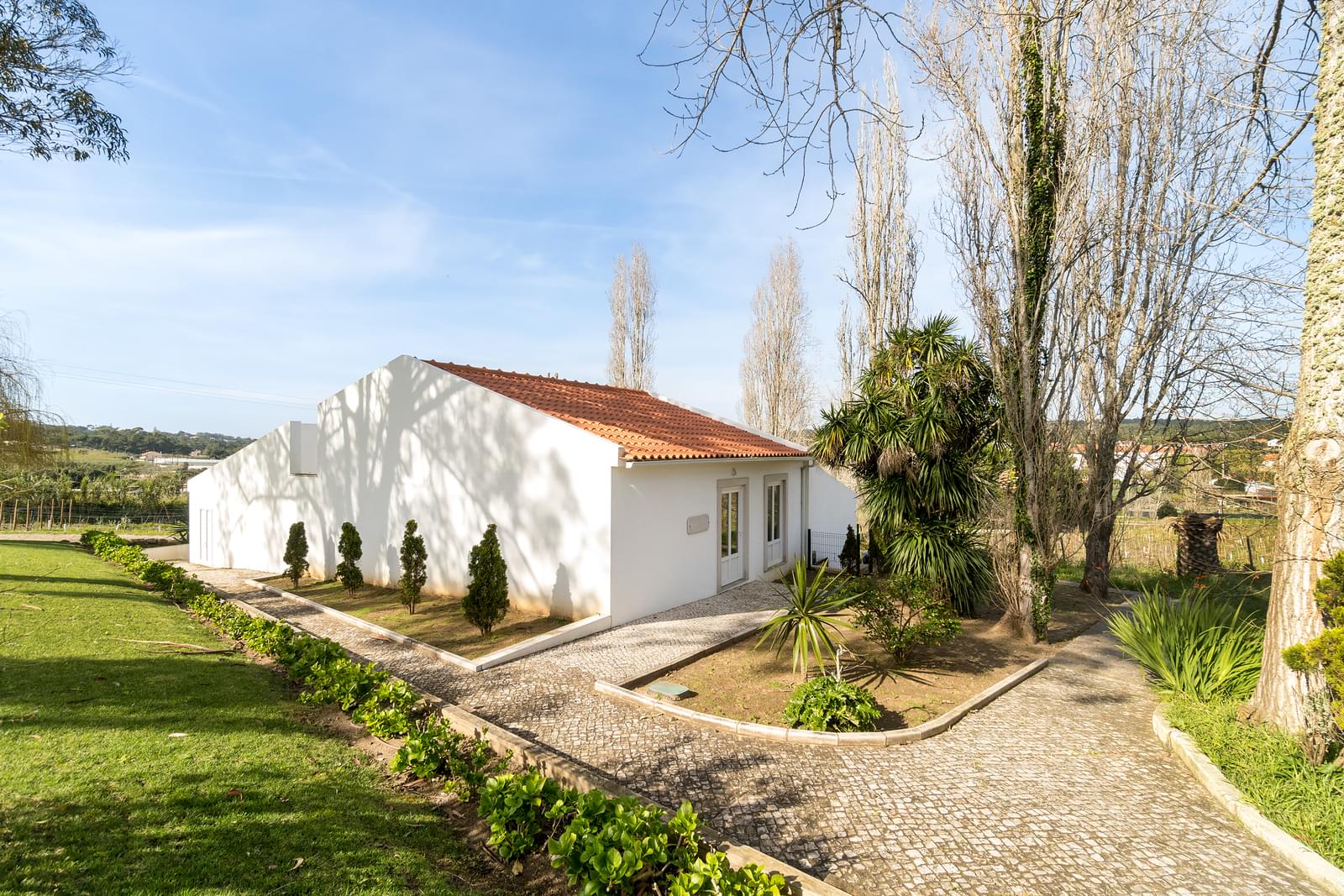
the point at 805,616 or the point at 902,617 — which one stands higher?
the point at 805,616

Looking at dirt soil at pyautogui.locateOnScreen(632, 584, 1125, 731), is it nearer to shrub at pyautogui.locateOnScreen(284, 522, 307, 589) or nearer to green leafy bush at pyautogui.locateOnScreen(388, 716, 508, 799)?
green leafy bush at pyautogui.locateOnScreen(388, 716, 508, 799)

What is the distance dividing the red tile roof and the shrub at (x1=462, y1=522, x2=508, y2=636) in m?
2.65

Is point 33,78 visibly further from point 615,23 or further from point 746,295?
point 746,295

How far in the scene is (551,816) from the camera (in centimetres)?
407

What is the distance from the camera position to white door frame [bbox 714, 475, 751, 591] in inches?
505

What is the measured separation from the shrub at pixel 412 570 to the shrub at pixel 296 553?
5.16m

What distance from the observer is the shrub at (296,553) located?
15.2 m

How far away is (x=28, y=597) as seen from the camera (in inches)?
421

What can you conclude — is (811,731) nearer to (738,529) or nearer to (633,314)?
(738,529)

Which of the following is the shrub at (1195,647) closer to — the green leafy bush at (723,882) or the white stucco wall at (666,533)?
the green leafy bush at (723,882)

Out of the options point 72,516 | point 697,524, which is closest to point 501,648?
point 697,524

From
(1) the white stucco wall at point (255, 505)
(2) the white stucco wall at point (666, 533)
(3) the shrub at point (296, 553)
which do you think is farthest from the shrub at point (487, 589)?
(3) the shrub at point (296, 553)

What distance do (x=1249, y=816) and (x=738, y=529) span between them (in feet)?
31.8

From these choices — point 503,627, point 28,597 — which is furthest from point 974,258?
point 28,597
